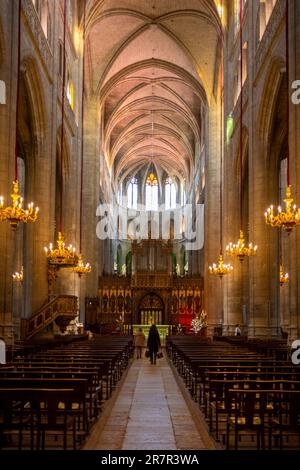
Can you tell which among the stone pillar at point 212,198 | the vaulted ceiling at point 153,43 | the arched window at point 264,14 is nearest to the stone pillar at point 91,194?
the vaulted ceiling at point 153,43

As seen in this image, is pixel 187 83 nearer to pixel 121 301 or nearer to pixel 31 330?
pixel 121 301

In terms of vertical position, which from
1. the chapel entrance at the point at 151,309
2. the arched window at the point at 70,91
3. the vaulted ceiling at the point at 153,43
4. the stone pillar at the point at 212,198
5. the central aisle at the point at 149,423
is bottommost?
the central aisle at the point at 149,423

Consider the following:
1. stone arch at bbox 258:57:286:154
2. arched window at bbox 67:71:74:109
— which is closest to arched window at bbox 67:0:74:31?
arched window at bbox 67:71:74:109

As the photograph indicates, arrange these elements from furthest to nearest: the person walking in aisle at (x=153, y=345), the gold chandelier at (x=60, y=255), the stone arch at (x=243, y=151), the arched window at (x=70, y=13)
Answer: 1. the arched window at (x=70, y=13)
2. the stone arch at (x=243, y=151)
3. the person walking in aisle at (x=153, y=345)
4. the gold chandelier at (x=60, y=255)

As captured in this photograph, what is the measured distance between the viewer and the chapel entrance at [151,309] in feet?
161

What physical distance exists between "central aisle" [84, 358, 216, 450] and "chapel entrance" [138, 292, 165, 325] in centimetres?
3225

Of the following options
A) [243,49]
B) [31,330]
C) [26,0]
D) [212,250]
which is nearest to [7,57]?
[26,0]

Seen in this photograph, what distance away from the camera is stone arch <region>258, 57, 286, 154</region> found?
72.6 feet

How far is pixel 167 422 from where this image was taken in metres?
10.5

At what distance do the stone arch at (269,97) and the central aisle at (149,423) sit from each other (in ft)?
38.2

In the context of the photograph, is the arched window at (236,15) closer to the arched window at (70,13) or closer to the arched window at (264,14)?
the arched window at (264,14)

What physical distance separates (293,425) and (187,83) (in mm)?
39168

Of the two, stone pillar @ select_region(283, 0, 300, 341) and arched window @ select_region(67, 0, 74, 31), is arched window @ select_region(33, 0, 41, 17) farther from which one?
stone pillar @ select_region(283, 0, 300, 341)

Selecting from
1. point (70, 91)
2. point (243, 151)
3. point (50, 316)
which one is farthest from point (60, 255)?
point (70, 91)
